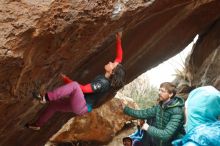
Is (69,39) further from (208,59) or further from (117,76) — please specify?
(208,59)

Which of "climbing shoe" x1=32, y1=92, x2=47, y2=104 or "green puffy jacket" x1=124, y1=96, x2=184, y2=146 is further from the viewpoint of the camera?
"green puffy jacket" x1=124, y1=96, x2=184, y2=146

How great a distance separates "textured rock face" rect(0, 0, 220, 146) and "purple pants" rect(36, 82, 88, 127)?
0.90 ft

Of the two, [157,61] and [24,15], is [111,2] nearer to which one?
[24,15]

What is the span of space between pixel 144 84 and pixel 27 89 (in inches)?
783

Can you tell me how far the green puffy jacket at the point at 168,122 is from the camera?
692cm

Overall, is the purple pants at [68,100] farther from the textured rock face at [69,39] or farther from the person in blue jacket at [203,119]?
the person in blue jacket at [203,119]

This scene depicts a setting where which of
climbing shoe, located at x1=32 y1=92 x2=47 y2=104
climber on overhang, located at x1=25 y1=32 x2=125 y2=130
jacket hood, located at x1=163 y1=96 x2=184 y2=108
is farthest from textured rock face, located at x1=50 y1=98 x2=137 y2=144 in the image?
climbing shoe, located at x1=32 y1=92 x2=47 y2=104

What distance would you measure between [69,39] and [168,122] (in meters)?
2.36

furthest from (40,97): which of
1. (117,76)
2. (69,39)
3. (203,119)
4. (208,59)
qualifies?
(208,59)

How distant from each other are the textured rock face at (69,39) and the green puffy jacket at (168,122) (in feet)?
4.58

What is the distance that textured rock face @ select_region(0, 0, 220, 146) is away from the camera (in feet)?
Answer: 16.9

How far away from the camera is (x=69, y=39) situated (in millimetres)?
5879

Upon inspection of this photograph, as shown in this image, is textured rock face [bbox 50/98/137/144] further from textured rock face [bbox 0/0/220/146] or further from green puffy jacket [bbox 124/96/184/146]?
green puffy jacket [bbox 124/96/184/146]

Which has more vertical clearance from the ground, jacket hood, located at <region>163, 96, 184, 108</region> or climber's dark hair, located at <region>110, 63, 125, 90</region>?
climber's dark hair, located at <region>110, 63, 125, 90</region>
